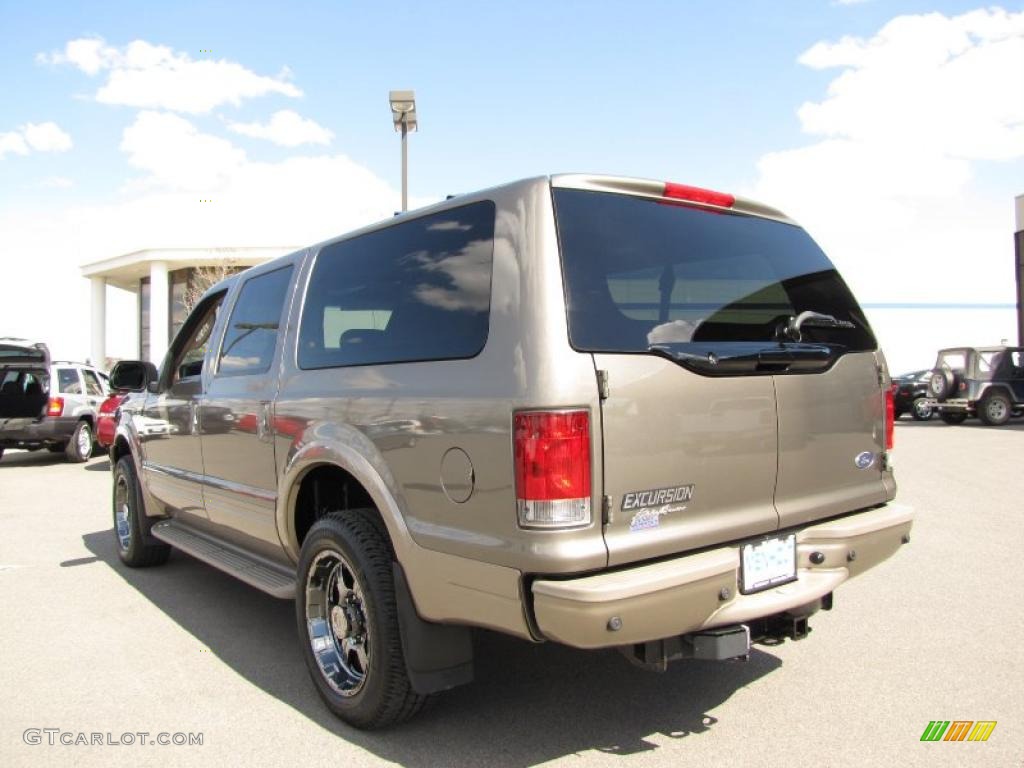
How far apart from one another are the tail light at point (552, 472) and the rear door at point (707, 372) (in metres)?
0.10

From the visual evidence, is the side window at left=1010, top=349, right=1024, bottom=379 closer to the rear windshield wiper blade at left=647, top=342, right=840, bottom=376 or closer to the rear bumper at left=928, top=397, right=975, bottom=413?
the rear bumper at left=928, top=397, right=975, bottom=413

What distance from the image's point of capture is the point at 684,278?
3145 millimetres

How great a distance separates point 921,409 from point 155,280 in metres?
34.9

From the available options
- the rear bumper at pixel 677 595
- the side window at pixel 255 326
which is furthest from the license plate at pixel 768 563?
the side window at pixel 255 326

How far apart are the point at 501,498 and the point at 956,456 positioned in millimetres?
12333

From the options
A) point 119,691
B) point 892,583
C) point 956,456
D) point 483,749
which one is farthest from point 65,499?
point 956,456

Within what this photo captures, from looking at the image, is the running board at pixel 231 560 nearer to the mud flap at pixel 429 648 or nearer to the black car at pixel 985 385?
the mud flap at pixel 429 648

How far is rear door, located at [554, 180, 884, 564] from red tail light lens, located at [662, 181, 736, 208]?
38 millimetres

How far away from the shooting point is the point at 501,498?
8.39ft

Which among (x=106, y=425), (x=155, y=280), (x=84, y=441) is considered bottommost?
(x=84, y=441)

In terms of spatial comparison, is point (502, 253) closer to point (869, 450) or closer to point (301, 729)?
point (869, 450)

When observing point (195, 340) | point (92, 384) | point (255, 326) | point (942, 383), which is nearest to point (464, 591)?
point (255, 326)

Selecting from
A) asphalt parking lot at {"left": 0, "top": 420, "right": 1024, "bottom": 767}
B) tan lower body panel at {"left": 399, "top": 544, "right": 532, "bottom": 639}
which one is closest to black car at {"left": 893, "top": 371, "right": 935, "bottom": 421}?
asphalt parking lot at {"left": 0, "top": 420, "right": 1024, "bottom": 767}

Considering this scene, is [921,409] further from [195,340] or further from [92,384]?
[195,340]
